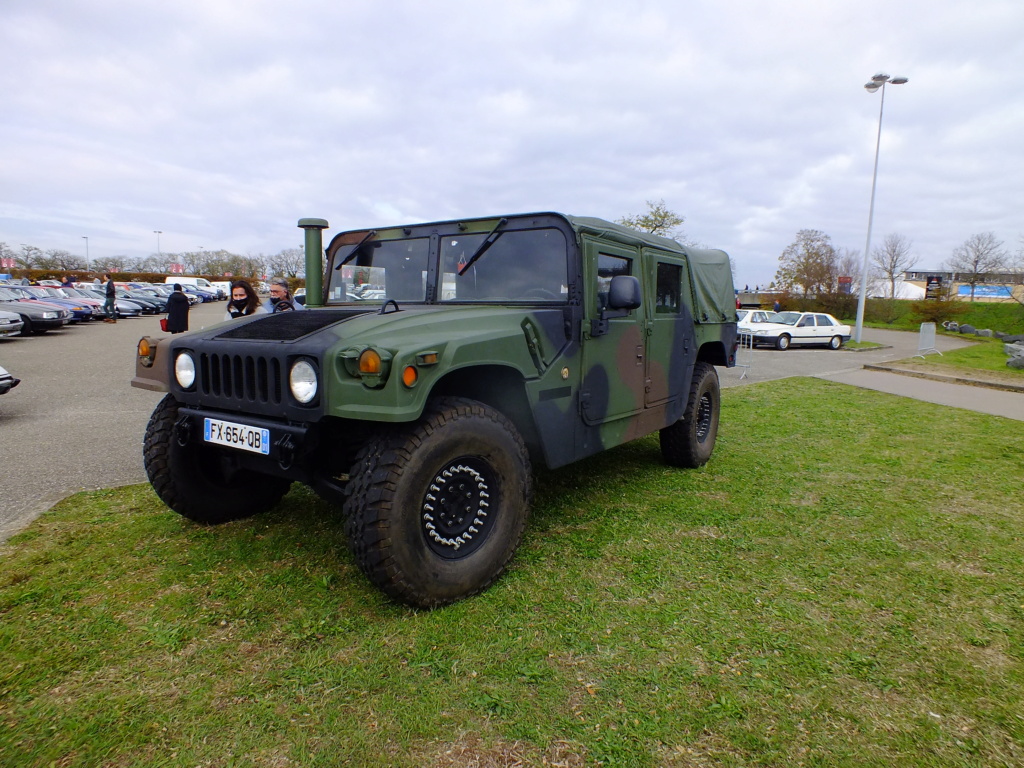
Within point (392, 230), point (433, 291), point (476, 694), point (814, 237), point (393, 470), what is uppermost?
point (814, 237)

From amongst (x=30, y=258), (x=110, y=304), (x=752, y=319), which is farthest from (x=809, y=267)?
(x=30, y=258)

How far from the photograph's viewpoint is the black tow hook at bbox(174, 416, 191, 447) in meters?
Result: 3.35

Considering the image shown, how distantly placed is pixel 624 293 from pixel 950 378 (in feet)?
40.2

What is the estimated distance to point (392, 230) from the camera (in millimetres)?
4371

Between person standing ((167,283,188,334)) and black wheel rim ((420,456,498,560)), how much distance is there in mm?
8048

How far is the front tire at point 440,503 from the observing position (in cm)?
271

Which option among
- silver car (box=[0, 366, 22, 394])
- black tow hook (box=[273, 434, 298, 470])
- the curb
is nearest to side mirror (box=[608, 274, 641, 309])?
black tow hook (box=[273, 434, 298, 470])

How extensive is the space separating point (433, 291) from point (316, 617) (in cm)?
204

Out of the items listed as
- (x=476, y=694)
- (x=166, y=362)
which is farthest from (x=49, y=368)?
(x=476, y=694)

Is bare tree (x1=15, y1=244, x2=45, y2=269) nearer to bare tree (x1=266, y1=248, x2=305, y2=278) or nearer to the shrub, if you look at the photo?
bare tree (x1=266, y1=248, x2=305, y2=278)

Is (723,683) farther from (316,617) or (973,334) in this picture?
(973,334)

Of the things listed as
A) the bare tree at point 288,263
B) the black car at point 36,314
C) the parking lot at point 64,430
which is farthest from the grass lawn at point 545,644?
the bare tree at point 288,263

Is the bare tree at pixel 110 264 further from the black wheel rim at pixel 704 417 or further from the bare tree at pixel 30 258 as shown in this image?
the black wheel rim at pixel 704 417

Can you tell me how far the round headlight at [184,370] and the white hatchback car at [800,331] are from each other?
20.5 meters
